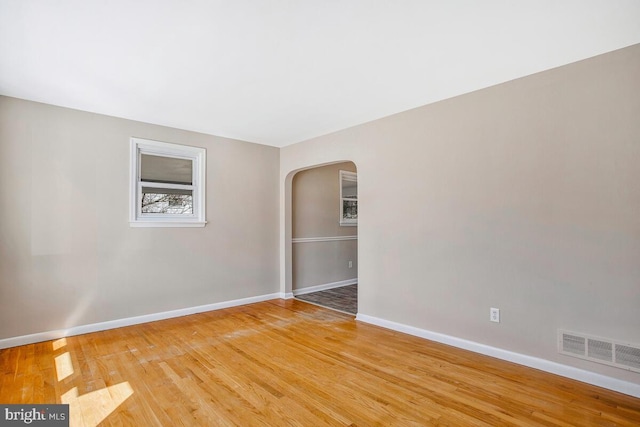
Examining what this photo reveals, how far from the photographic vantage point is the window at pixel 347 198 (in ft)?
20.0

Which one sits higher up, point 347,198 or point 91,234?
point 347,198

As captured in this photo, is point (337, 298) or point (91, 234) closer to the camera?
point (91, 234)

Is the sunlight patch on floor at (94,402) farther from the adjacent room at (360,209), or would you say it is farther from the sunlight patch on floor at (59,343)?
the sunlight patch on floor at (59,343)

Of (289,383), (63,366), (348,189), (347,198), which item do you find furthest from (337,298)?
(63,366)

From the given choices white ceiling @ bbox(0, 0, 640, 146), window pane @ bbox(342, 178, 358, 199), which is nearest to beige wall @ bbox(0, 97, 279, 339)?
white ceiling @ bbox(0, 0, 640, 146)

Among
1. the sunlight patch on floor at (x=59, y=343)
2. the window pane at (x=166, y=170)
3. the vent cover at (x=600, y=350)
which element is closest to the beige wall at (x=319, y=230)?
the window pane at (x=166, y=170)

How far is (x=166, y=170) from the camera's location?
4184 millimetres

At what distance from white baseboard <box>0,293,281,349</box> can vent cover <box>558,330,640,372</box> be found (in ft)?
12.2

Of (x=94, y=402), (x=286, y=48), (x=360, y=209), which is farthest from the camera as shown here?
(x=360, y=209)

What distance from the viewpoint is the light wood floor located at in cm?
199

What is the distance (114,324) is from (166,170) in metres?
1.90

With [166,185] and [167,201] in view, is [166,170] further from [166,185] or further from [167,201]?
[167,201]

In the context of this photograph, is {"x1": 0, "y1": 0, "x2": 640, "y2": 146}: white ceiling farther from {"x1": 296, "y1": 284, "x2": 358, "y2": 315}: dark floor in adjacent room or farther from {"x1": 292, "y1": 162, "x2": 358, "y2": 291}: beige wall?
{"x1": 296, "y1": 284, "x2": 358, "y2": 315}: dark floor in adjacent room

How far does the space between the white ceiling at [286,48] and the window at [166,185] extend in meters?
0.74
